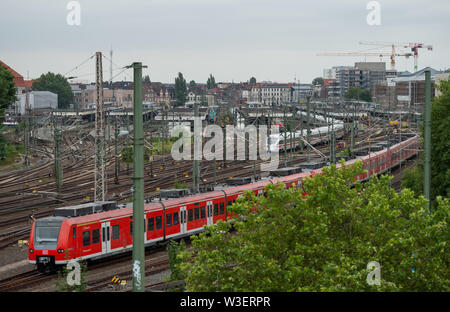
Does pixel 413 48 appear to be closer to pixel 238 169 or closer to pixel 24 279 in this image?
pixel 238 169

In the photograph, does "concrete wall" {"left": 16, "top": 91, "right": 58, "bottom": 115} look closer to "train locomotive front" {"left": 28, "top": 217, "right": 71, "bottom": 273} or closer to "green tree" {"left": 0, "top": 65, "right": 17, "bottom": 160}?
"green tree" {"left": 0, "top": 65, "right": 17, "bottom": 160}

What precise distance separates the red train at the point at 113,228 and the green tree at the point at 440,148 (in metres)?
9.58

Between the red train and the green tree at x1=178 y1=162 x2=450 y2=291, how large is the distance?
599cm

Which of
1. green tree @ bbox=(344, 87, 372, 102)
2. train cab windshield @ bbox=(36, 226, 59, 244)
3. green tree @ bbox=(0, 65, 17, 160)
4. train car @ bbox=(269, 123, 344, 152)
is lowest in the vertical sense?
train cab windshield @ bbox=(36, 226, 59, 244)

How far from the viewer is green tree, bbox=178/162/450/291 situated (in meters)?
11.1

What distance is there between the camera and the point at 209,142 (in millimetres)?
76188

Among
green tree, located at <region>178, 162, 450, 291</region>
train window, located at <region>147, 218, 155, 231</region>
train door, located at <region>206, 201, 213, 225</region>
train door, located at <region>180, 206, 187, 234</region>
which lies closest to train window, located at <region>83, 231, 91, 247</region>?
train window, located at <region>147, 218, 155, 231</region>

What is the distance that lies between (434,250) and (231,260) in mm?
3824

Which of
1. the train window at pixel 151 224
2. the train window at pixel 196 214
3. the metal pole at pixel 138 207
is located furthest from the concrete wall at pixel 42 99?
the metal pole at pixel 138 207

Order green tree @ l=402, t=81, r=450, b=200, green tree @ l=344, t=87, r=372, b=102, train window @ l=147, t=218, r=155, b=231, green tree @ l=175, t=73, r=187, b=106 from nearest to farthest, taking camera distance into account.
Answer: train window @ l=147, t=218, r=155, b=231 → green tree @ l=402, t=81, r=450, b=200 → green tree @ l=175, t=73, r=187, b=106 → green tree @ l=344, t=87, r=372, b=102

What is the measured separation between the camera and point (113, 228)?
22578mm

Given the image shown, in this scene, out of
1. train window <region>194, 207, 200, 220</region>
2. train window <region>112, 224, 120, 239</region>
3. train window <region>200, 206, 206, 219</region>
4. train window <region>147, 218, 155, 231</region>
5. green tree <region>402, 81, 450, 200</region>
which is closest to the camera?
train window <region>112, 224, 120, 239</region>

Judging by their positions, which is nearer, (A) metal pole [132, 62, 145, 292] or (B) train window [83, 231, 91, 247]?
(A) metal pole [132, 62, 145, 292]
